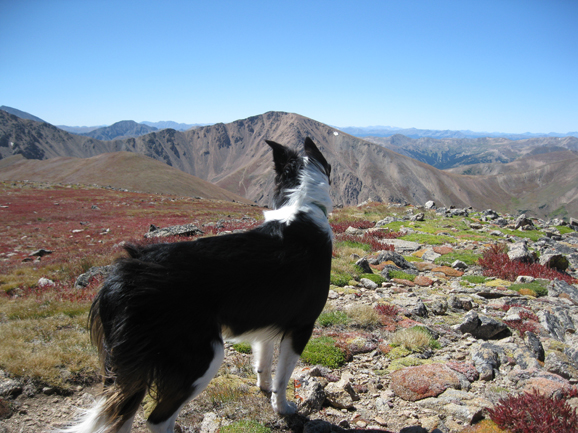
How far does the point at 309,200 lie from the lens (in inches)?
149

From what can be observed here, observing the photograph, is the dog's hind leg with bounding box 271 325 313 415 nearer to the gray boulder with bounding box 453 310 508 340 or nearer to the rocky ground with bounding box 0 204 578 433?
the rocky ground with bounding box 0 204 578 433

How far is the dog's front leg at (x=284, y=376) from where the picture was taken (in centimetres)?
352

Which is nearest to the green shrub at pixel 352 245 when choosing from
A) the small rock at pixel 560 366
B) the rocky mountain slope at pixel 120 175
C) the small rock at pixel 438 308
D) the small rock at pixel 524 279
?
the small rock at pixel 524 279

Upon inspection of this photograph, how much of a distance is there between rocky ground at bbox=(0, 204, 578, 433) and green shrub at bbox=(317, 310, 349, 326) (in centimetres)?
8

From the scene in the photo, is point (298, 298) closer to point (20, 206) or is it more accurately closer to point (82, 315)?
point (82, 315)

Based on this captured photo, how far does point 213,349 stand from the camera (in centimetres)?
278

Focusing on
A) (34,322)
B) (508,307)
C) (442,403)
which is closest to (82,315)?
(34,322)

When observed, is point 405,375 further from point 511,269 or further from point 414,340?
point 511,269

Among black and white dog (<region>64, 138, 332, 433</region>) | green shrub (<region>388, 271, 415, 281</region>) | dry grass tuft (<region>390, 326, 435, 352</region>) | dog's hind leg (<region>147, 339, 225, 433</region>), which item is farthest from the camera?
green shrub (<region>388, 271, 415, 281</region>)

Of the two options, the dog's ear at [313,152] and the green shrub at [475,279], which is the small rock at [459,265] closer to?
the green shrub at [475,279]

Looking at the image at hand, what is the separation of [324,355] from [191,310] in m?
3.12

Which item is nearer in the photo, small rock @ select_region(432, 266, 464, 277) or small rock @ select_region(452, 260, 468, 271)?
small rock @ select_region(432, 266, 464, 277)

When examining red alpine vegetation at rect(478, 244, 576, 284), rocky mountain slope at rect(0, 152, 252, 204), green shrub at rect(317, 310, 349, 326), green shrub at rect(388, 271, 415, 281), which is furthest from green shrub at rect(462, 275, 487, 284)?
rocky mountain slope at rect(0, 152, 252, 204)

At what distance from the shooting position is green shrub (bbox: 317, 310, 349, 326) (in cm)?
648
